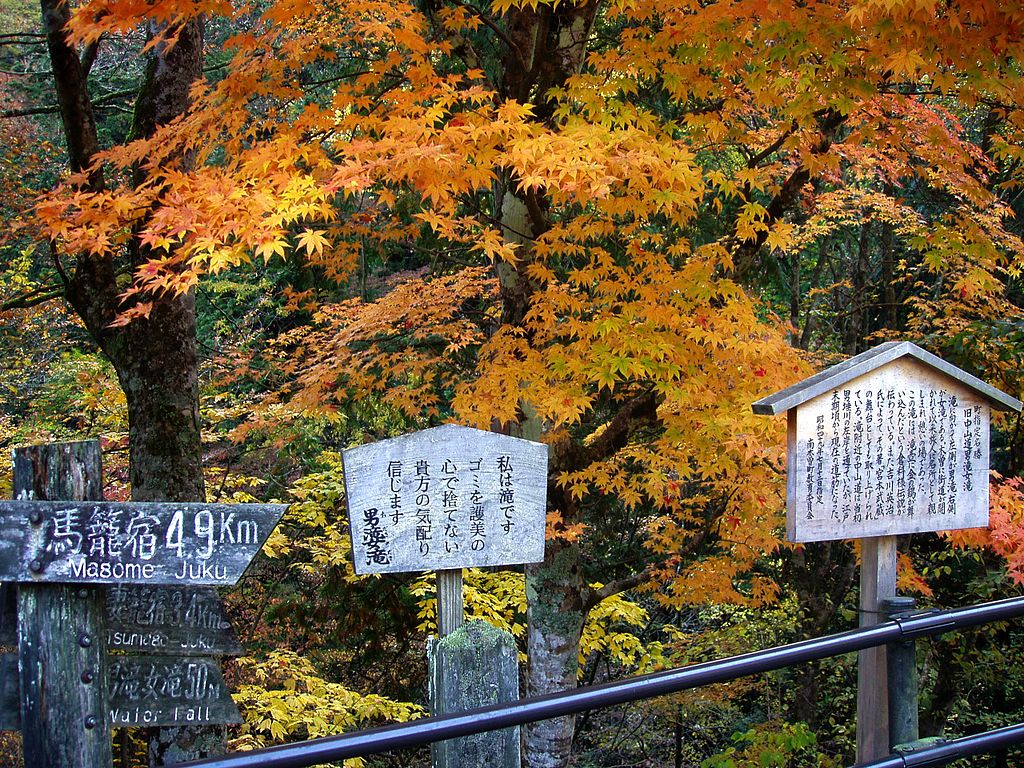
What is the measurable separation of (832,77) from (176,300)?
4.17 meters

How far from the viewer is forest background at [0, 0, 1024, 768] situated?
4.17 metres

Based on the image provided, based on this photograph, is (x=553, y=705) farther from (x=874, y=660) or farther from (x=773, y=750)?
(x=773, y=750)

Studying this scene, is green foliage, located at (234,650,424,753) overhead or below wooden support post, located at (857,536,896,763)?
below

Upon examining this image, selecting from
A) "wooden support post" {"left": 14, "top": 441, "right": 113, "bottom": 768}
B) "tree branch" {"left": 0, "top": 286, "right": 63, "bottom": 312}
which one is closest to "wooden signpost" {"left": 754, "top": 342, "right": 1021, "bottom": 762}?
"wooden support post" {"left": 14, "top": 441, "right": 113, "bottom": 768}

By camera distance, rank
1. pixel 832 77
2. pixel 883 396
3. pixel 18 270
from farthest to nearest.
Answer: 1. pixel 18 270
2. pixel 832 77
3. pixel 883 396

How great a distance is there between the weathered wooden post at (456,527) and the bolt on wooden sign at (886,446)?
107cm

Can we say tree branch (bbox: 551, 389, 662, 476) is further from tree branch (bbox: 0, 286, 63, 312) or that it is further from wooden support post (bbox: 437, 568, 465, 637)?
tree branch (bbox: 0, 286, 63, 312)

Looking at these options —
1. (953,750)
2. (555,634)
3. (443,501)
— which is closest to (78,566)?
(443,501)

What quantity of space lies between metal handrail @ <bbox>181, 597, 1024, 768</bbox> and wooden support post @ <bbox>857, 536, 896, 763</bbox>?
1.42 meters

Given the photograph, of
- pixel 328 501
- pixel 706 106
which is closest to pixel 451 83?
pixel 706 106

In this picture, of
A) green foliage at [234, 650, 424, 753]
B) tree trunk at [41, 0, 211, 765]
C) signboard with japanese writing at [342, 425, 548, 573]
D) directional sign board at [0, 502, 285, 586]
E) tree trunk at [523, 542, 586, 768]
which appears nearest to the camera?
directional sign board at [0, 502, 285, 586]

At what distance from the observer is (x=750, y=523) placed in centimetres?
692

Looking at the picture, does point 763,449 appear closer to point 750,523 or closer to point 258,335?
point 750,523

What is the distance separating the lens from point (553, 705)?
1.63 metres
